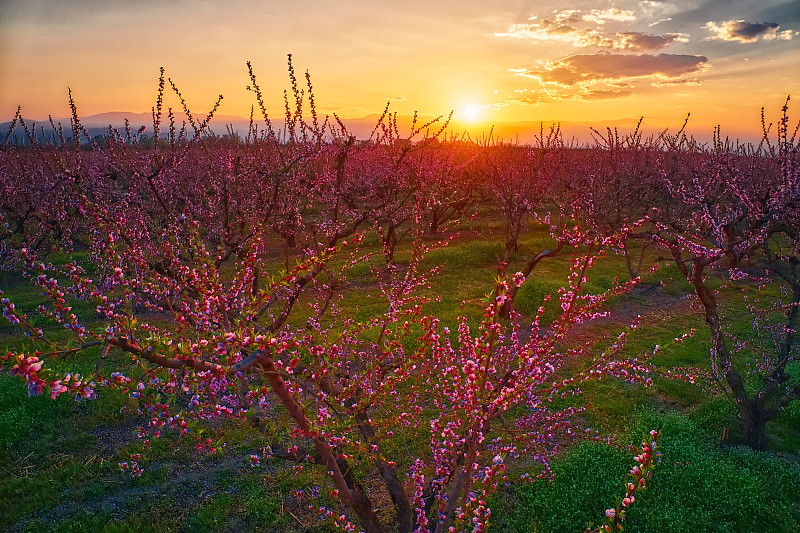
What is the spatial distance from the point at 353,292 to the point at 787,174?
10964 mm

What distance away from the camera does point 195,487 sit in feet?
22.3

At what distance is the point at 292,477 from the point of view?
702cm

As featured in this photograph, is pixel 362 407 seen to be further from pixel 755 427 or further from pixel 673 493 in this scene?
pixel 755 427

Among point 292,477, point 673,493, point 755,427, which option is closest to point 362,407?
point 292,477

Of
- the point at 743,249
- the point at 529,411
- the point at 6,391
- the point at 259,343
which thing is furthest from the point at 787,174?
the point at 6,391

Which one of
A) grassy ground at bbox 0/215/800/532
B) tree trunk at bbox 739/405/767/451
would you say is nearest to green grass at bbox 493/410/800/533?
grassy ground at bbox 0/215/800/532

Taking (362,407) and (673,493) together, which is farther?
(673,493)

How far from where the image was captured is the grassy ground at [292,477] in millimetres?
5973

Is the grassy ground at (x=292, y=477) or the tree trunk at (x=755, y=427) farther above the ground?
the tree trunk at (x=755, y=427)

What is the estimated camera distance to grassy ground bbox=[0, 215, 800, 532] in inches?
235

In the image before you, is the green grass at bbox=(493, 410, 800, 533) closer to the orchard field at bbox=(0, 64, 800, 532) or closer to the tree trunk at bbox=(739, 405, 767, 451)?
the orchard field at bbox=(0, 64, 800, 532)

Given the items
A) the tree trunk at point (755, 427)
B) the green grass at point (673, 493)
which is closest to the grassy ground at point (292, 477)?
the green grass at point (673, 493)

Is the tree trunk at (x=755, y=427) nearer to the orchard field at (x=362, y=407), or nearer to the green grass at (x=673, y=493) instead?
the orchard field at (x=362, y=407)

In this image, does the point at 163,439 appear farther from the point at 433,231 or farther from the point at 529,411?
the point at 433,231
